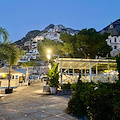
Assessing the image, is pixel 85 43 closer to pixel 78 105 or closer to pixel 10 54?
pixel 10 54

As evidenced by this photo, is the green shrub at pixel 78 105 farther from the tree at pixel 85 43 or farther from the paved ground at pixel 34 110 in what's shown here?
the tree at pixel 85 43

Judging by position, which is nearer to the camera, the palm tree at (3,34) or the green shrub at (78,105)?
the green shrub at (78,105)

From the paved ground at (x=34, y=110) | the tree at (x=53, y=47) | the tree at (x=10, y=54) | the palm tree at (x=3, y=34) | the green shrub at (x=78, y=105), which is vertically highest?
the tree at (x=53, y=47)

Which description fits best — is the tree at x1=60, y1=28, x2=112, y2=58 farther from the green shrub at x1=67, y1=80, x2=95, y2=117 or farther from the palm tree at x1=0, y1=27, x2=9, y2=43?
the green shrub at x1=67, y1=80, x2=95, y2=117

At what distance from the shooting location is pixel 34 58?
226 feet

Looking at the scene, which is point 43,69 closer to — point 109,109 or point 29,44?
point 29,44

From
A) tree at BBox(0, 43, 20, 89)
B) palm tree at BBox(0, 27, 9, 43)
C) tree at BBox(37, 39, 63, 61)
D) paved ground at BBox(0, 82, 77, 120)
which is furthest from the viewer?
tree at BBox(37, 39, 63, 61)

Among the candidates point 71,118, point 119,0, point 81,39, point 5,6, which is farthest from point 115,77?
point 5,6

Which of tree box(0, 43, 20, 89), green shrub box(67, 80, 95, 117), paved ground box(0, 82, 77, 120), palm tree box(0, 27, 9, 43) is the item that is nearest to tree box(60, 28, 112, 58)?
tree box(0, 43, 20, 89)

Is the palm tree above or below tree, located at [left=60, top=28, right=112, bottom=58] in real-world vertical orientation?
below

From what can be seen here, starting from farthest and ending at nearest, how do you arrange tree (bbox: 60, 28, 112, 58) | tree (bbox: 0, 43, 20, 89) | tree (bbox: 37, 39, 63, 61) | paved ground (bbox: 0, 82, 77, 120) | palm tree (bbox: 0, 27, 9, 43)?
1. tree (bbox: 37, 39, 63, 61)
2. tree (bbox: 60, 28, 112, 58)
3. tree (bbox: 0, 43, 20, 89)
4. palm tree (bbox: 0, 27, 9, 43)
5. paved ground (bbox: 0, 82, 77, 120)

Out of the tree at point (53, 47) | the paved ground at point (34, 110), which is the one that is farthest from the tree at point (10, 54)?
the tree at point (53, 47)

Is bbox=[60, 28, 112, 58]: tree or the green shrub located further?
bbox=[60, 28, 112, 58]: tree

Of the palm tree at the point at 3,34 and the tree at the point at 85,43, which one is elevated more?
the tree at the point at 85,43
